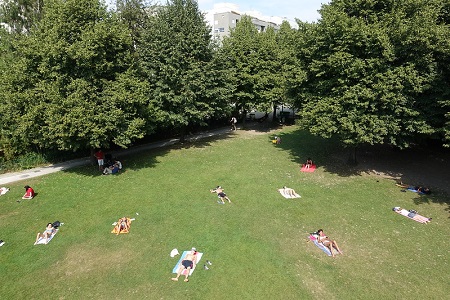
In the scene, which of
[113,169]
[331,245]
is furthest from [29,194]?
[331,245]

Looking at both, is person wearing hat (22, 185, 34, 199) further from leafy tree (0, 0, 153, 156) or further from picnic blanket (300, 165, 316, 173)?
picnic blanket (300, 165, 316, 173)

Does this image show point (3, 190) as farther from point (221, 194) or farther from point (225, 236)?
point (225, 236)

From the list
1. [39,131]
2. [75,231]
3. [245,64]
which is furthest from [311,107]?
[39,131]

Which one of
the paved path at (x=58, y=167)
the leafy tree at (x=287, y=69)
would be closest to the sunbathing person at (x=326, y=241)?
the leafy tree at (x=287, y=69)

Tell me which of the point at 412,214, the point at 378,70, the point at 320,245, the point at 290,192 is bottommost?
the point at 320,245

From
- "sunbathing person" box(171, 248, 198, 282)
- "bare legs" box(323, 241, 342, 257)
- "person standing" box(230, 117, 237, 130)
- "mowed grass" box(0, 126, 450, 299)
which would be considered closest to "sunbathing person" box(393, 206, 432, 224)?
"mowed grass" box(0, 126, 450, 299)

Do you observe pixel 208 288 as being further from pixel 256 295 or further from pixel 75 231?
pixel 75 231

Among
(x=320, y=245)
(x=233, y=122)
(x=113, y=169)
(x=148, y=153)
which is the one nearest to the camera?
(x=320, y=245)
